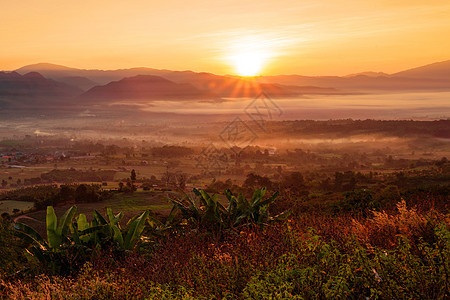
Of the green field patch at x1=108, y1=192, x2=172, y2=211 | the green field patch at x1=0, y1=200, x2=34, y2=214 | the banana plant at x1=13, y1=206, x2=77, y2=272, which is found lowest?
the green field patch at x1=0, y1=200, x2=34, y2=214

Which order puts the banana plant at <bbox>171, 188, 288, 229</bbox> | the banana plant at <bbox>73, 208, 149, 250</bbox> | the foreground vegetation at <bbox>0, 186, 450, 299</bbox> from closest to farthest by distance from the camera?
the foreground vegetation at <bbox>0, 186, 450, 299</bbox>, the banana plant at <bbox>73, 208, 149, 250</bbox>, the banana plant at <bbox>171, 188, 288, 229</bbox>

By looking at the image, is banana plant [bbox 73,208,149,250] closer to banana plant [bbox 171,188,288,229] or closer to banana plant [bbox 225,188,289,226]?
banana plant [bbox 171,188,288,229]

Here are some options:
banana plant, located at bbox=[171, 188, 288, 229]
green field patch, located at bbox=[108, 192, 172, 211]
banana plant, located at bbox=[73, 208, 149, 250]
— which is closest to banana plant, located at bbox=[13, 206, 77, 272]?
banana plant, located at bbox=[73, 208, 149, 250]

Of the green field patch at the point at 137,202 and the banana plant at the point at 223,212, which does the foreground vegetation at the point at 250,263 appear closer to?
the banana plant at the point at 223,212

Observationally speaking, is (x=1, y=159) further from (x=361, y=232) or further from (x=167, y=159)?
(x=361, y=232)

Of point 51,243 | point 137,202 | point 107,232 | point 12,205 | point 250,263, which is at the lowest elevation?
point 12,205

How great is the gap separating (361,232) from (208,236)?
9.13 feet

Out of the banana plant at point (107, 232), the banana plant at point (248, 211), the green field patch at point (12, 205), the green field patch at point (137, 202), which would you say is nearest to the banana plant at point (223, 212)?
the banana plant at point (248, 211)

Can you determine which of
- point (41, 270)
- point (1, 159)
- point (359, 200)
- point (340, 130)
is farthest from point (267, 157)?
point (41, 270)

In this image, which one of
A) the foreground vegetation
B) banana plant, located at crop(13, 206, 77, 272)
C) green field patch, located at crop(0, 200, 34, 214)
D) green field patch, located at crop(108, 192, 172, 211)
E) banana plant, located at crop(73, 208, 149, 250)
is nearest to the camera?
the foreground vegetation

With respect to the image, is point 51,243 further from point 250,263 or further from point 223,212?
point 250,263

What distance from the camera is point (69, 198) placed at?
23.5m

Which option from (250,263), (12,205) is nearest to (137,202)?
(12,205)

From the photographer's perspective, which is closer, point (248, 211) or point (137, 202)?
point (248, 211)
